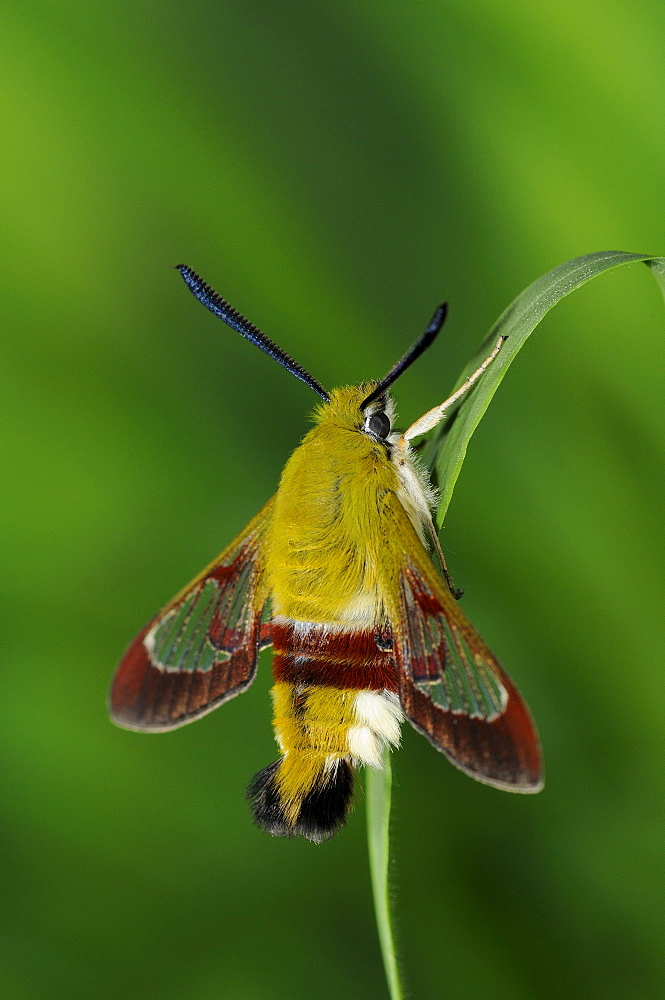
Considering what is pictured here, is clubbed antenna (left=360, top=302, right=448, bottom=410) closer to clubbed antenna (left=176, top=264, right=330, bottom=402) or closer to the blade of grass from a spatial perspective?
clubbed antenna (left=176, top=264, right=330, bottom=402)

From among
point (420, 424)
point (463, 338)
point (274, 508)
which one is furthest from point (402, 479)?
point (463, 338)

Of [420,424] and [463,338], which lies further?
[463,338]

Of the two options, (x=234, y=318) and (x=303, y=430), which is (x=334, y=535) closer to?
(x=234, y=318)

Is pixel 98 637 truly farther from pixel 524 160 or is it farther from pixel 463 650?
pixel 524 160

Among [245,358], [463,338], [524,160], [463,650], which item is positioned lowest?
[463,650]

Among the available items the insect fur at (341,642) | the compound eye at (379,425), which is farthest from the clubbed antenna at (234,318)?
the compound eye at (379,425)

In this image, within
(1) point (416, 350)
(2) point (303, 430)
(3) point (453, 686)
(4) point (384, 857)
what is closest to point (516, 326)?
(1) point (416, 350)
